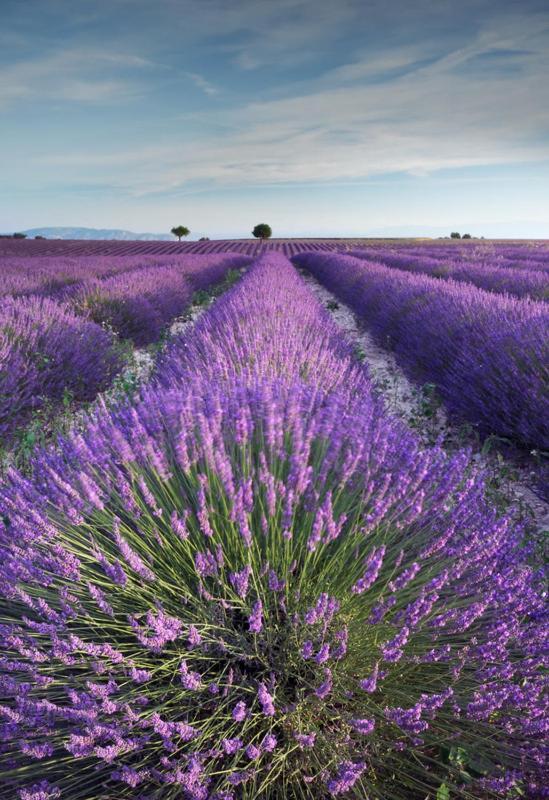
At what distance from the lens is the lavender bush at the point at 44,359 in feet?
14.6

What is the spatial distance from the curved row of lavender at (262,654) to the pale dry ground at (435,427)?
1.35m

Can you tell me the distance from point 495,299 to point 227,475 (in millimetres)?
5232

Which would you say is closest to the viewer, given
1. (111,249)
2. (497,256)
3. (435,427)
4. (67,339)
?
(435,427)

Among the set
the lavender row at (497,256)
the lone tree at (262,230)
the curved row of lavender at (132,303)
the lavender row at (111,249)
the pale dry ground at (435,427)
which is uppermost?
the lone tree at (262,230)

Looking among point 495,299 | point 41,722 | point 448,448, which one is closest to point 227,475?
point 41,722

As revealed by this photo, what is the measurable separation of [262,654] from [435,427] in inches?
135

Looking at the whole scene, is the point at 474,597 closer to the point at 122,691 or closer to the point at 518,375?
the point at 122,691

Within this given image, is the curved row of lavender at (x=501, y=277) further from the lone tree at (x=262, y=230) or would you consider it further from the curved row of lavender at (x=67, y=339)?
the lone tree at (x=262, y=230)

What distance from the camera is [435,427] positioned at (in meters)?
4.45

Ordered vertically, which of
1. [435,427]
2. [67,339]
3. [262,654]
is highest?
[67,339]

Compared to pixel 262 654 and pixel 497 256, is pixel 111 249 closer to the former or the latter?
pixel 497 256

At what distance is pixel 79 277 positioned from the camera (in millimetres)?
11414

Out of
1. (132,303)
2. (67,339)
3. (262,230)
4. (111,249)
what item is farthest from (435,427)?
(262,230)

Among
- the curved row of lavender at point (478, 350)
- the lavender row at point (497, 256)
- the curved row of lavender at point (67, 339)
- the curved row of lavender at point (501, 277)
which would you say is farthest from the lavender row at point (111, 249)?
the curved row of lavender at point (478, 350)
